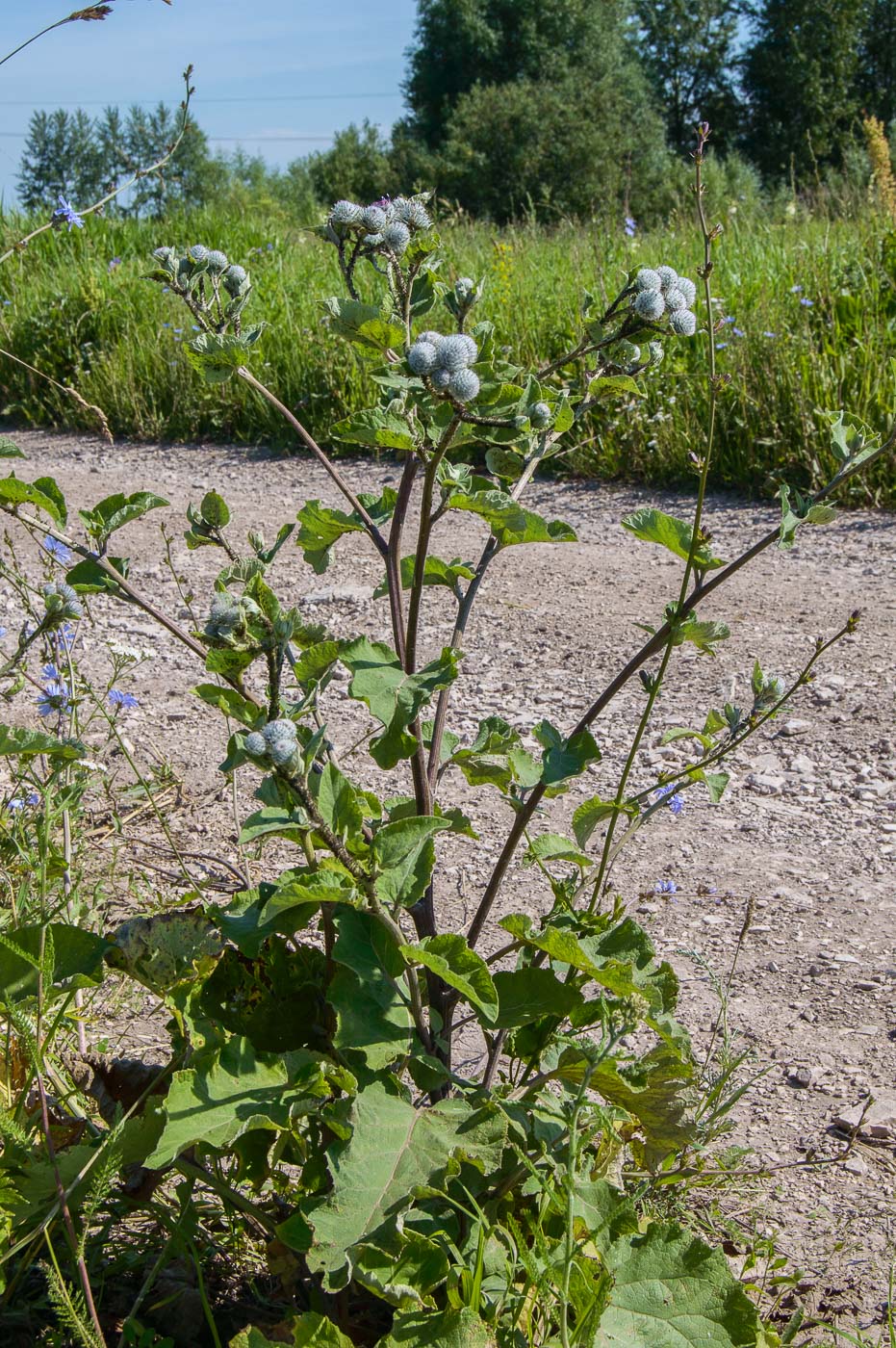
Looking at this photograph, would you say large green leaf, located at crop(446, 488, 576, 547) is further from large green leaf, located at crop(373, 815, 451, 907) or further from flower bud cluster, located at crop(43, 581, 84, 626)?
flower bud cluster, located at crop(43, 581, 84, 626)

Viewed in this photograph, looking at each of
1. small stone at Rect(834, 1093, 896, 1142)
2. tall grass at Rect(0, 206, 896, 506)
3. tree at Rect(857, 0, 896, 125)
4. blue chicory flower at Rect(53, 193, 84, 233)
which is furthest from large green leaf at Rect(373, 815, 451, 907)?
tree at Rect(857, 0, 896, 125)

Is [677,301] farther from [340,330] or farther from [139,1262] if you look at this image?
[139,1262]

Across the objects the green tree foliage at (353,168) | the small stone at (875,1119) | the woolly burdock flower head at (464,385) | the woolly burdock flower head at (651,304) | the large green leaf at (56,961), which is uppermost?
the green tree foliage at (353,168)

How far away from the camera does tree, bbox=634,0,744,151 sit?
113 ft

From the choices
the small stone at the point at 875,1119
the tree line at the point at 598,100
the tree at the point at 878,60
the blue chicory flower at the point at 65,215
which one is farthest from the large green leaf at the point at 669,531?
the tree at the point at 878,60

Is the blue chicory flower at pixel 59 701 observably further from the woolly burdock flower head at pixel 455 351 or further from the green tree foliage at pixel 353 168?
the green tree foliage at pixel 353 168

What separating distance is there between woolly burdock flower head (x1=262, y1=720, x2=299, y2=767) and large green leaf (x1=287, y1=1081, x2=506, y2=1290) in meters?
0.40

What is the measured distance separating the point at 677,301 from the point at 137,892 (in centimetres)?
162

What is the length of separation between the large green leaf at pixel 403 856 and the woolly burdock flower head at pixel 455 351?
0.45 metres

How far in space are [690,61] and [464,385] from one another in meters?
40.0

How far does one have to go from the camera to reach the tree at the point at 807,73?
3125 centimetres

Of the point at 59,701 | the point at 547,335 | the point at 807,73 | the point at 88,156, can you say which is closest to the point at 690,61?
the point at 807,73

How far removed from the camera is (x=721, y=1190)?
5.40ft

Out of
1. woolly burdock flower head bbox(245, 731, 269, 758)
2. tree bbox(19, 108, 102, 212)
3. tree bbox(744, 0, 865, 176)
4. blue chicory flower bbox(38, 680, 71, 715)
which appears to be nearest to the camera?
woolly burdock flower head bbox(245, 731, 269, 758)
